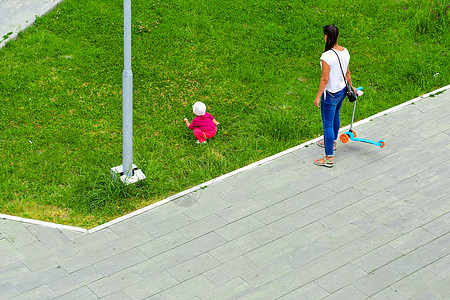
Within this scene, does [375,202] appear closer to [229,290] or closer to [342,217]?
[342,217]

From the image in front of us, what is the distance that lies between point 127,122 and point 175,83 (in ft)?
9.91

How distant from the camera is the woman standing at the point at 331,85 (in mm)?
8219

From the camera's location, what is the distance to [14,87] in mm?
10492

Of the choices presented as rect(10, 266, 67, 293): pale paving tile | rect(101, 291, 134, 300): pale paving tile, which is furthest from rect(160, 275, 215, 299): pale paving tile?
rect(10, 266, 67, 293): pale paving tile

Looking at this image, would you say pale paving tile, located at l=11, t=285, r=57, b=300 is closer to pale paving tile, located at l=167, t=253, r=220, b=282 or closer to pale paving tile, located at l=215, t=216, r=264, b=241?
pale paving tile, located at l=167, t=253, r=220, b=282

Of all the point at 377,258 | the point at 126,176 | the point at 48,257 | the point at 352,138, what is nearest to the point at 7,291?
the point at 48,257

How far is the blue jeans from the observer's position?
8.53m

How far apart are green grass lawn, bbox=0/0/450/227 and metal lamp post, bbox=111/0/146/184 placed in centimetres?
17

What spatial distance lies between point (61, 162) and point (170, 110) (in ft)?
7.24

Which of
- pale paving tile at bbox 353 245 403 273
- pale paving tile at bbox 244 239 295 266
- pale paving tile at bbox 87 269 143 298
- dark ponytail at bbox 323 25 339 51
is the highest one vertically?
dark ponytail at bbox 323 25 339 51

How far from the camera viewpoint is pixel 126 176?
27.0 ft

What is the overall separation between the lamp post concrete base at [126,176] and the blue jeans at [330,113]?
2.75 m

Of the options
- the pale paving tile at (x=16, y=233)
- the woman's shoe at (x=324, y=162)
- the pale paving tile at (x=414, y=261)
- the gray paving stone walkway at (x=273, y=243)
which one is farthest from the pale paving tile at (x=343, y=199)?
the pale paving tile at (x=16, y=233)

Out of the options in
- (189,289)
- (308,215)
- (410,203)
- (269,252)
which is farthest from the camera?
(410,203)
